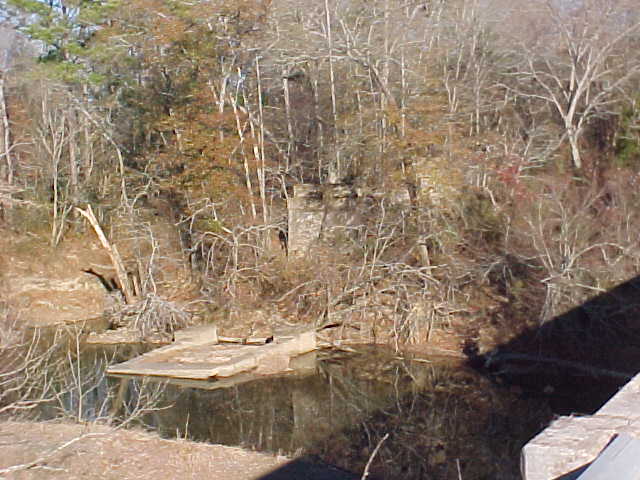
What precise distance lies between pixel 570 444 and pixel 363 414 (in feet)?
40.3

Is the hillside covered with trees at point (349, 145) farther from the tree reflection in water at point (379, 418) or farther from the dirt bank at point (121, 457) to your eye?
the dirt bank at point (121, 457)

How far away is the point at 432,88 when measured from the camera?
22609mm

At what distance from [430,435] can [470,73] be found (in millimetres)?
14639

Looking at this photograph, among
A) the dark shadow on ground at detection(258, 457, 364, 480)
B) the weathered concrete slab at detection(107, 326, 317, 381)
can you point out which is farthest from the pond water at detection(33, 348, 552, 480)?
the weathered concrete slab at detection(107, 326, 317, 381)

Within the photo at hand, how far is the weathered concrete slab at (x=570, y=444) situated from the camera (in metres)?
3.39

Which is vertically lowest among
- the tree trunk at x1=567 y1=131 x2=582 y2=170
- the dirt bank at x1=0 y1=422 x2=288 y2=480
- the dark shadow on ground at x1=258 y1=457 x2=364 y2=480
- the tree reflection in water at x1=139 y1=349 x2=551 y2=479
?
the tree reflection in water at x1=139 y1=349 x2=551 y2=479

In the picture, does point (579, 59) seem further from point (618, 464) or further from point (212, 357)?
point (618, 464)

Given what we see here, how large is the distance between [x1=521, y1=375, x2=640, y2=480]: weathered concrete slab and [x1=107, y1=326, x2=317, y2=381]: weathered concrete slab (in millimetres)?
14265

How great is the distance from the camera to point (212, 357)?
18500mm

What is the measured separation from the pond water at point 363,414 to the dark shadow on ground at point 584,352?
0.74 meters

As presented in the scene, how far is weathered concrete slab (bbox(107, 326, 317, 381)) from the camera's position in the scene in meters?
17.5

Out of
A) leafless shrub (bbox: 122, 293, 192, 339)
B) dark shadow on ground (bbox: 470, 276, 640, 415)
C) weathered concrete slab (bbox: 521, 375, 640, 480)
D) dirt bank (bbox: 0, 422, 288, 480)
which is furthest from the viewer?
leafless shrub (bbox: 122, 293, 192, 339)

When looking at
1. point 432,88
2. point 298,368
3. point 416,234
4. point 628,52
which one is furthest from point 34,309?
point 628,52

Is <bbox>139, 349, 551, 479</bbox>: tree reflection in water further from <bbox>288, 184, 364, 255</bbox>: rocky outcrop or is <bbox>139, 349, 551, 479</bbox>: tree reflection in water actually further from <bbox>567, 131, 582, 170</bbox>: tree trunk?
<bbox>567, 131, 582, 170</bbox>: tree trunk
